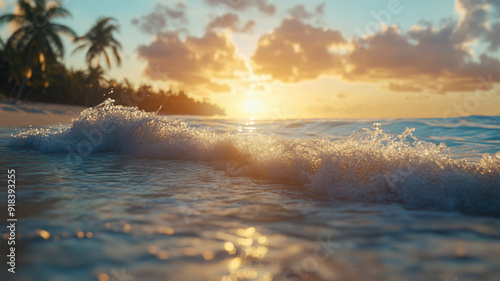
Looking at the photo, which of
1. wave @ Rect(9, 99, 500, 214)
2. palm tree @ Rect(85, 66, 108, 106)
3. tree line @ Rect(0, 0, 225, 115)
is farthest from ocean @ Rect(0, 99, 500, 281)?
palm tree @ Rect(85, 66, 108, 106)

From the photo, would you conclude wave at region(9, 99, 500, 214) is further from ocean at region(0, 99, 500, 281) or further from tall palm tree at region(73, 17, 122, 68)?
tall palm tree at region(73, 17, 122, 68)

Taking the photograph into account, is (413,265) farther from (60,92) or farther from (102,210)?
(60,92)

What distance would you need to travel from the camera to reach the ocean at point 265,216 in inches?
101

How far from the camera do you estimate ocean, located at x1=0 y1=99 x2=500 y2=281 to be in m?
2.57

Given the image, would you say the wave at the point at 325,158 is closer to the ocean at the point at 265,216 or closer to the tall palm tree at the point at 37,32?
the ocean at the point at 265,216

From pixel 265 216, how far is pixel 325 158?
235cm

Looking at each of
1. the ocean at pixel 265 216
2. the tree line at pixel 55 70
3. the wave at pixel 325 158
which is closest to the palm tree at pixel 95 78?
the tree line at pixel 55 70

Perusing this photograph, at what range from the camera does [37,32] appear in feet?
102

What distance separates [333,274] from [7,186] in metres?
4.74

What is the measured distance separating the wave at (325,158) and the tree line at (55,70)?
18775 millimetres

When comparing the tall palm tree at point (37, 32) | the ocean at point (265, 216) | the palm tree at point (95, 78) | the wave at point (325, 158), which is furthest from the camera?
the palm tree at point (95, 78)

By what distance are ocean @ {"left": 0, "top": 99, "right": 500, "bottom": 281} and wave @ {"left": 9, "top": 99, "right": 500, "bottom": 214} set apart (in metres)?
0.03

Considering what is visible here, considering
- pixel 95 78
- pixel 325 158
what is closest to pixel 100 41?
pixel 95 78

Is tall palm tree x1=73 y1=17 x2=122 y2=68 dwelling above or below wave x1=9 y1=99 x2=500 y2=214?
above
